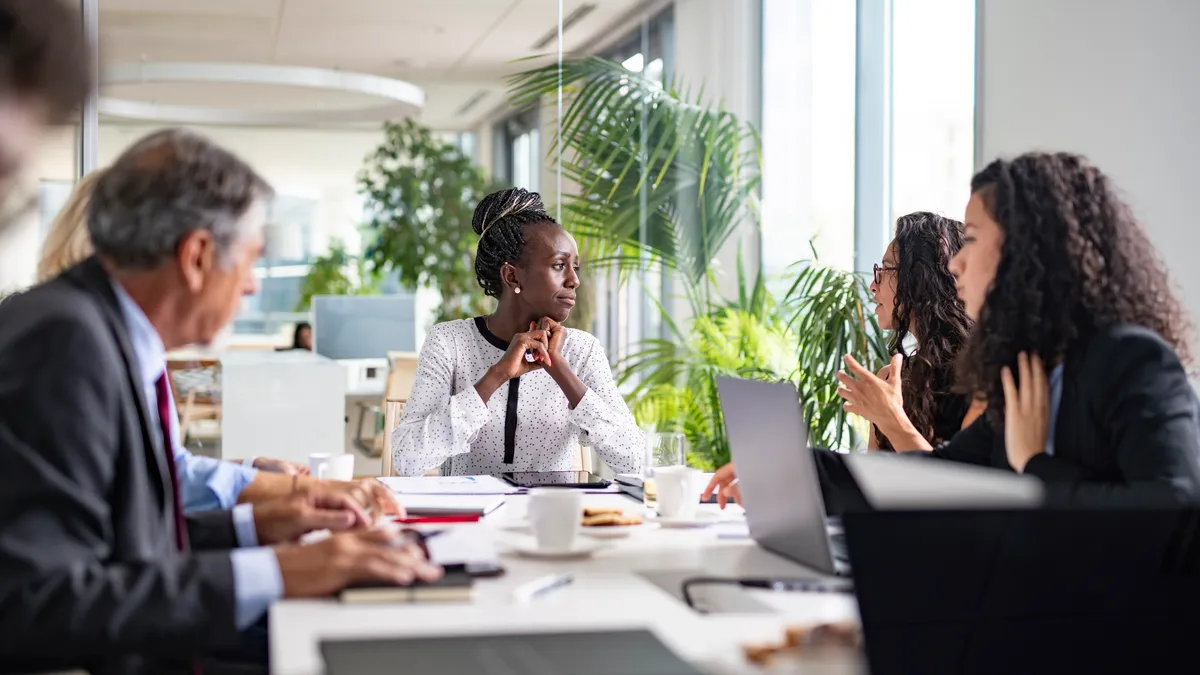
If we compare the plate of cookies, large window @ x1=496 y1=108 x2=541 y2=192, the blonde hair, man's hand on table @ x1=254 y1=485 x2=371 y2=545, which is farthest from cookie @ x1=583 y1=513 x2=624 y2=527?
large window @ x1=496 y1=108 x2=541 y2=192

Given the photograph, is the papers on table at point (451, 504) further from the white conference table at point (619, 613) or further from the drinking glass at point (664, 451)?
the white conference table at point (619, 613)

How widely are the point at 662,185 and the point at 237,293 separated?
12.0 ft

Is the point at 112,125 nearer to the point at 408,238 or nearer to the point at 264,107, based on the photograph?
the point at 264,107

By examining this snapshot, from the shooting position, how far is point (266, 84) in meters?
5.21

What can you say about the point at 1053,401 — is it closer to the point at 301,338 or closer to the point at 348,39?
the point at 301,338

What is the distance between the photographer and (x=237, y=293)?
1502 mm

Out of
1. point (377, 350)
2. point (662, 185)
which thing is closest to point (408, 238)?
point (377, 350)

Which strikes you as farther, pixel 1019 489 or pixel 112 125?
pixel 112 125

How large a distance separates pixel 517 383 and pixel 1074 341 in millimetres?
1661

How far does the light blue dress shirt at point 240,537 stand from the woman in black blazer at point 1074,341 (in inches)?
37.3

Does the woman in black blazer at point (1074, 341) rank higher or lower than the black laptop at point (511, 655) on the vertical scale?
higher

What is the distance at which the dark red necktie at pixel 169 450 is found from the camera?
1.48 meters

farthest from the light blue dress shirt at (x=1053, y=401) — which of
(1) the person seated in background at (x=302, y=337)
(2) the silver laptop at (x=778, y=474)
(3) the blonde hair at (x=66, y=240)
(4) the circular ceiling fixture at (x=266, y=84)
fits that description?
(4) the circular ceiling fixture at (x=266, y=84)

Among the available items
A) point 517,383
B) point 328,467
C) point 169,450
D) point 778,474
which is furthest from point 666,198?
point 169,450
